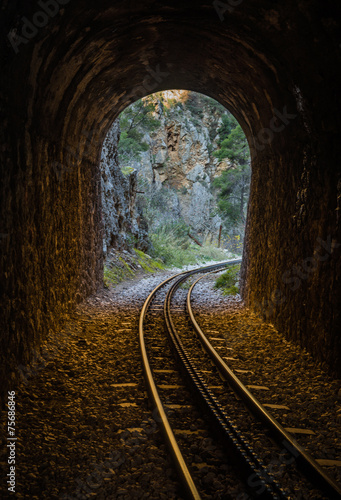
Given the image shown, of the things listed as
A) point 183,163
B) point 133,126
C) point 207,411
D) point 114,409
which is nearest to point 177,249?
point 133,126

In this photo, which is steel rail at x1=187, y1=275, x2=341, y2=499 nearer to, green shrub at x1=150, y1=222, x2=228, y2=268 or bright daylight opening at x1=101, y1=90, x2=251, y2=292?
bright daylight opening at x1=101, y1=90, x2=251, y2=292

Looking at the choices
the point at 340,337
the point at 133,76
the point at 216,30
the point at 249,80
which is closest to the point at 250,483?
the point at 340,337

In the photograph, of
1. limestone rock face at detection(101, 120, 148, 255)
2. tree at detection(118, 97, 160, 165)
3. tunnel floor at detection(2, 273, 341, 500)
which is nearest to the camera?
tunnel floor at detection(2, 273, 341, 500)

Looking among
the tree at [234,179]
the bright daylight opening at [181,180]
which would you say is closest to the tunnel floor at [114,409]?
the bright daylight opening at [181,180]

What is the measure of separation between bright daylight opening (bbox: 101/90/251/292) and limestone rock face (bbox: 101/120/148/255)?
7cm

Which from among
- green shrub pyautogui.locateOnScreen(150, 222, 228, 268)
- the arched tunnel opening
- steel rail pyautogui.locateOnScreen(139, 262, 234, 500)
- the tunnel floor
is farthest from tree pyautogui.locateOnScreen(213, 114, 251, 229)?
steel rail pyautogui.locateOnScreen(139, 262, 234, 500)

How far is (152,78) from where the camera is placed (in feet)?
31.5

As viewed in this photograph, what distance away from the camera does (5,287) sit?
4477 millimetres

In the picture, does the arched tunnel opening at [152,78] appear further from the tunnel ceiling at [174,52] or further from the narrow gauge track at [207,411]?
the narrow gauge track at [207,411]

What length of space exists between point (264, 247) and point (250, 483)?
6548mm

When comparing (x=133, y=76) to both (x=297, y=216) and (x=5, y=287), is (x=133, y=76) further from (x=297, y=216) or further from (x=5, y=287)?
(x=5, y=287)

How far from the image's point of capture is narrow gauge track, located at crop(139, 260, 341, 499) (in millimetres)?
2967

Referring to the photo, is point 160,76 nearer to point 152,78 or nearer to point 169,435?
point 152,78

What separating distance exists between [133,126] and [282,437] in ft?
80.2
